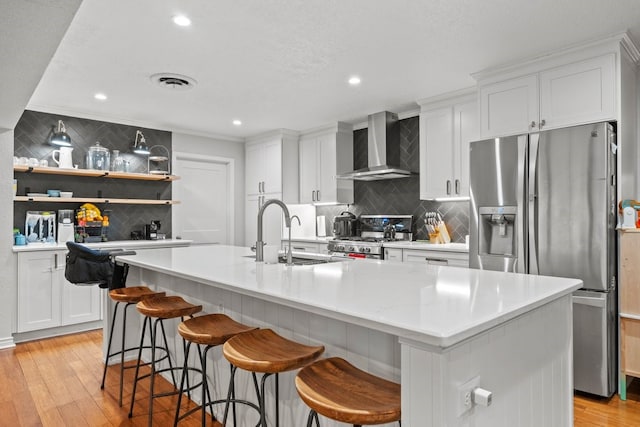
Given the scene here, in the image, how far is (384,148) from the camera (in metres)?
4.70

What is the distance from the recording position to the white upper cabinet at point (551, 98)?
110 inches

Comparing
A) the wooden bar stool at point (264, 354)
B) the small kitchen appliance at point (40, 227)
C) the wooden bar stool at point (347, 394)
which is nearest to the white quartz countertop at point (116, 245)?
the small kitchen appliance at point (40, 227)

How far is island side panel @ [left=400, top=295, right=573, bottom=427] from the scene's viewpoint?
3.61 feet

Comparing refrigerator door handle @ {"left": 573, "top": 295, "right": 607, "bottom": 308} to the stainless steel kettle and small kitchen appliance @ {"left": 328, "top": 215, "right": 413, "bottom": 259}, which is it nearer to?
small kitchen appliance @ {"left": 328, "top": 215, "right": 413, "bottom": 259}

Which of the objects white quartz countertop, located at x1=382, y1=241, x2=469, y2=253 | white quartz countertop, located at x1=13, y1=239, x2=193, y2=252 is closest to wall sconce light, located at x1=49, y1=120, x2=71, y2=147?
white quartz countertop, located at x1=13, y1=239, x2=193, y2=252

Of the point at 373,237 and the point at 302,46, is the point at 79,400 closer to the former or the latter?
the point at 302,46

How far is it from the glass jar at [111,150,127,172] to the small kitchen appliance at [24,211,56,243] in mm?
862

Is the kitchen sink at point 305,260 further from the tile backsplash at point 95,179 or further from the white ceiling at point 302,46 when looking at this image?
the tile backsplash at point 95,179

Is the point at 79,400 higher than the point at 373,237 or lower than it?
lower

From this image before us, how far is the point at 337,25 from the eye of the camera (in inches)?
103

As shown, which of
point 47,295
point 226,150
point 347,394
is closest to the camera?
point 347,394

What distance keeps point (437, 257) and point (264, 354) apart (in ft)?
8.53

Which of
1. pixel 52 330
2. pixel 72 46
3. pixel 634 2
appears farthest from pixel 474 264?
pixel 52 330

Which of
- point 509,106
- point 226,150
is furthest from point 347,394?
point 226,150
